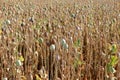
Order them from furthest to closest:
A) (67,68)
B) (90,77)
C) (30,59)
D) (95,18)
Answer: (95,18)
(30,59)
(90,77)
(67,68)

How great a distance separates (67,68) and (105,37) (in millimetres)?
983

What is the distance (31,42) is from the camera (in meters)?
2.82

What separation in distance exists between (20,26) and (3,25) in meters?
0.19

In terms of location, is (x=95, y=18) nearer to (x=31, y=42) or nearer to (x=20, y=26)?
(x=20, y=26)

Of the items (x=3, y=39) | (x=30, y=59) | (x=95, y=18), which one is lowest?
(x=30, y=59)

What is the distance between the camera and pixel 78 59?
2.47 meters

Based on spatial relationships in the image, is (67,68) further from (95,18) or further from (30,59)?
(95,18)

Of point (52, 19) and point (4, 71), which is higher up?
point (52, 19)

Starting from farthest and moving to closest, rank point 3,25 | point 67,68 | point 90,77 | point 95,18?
1. point 95,18
2. point 3,25
3. point 90,77
4. point 67,68

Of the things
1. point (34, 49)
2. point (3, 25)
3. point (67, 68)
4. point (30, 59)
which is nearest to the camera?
point (67, 68)

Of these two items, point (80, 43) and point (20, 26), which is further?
point (20, 26)

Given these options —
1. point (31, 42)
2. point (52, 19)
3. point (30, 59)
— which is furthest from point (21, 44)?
point (52, 19)

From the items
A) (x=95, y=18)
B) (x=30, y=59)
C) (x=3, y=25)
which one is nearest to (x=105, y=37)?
(x=30, y=59)

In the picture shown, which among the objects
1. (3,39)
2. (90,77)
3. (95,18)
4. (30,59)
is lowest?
(90,77)
